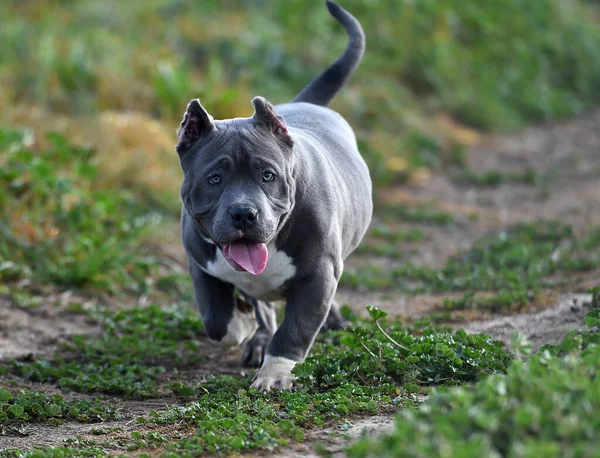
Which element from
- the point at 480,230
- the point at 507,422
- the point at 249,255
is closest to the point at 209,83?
the point at 480,230

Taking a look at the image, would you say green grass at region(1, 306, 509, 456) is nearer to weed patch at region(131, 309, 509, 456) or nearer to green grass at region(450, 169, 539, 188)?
weed patch at region(131, 309, 509, 456)

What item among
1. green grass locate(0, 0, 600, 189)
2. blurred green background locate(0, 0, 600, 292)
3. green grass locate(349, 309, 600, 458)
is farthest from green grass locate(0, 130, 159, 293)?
green grass locate(349, 309, 600, 458)

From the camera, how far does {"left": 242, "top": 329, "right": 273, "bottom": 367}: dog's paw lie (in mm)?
6793

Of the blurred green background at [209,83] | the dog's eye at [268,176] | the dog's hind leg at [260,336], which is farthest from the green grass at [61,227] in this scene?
the dog's eye at [268,176]

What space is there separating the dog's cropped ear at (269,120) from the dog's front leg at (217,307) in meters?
1.06

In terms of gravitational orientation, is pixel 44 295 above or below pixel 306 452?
below

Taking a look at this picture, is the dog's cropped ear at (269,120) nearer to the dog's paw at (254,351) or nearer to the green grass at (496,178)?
the dog's paw at (254,351)

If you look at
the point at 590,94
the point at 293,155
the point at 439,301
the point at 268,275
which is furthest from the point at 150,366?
the point at 590,94

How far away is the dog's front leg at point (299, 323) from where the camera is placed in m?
5.81

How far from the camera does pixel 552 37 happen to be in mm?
18547

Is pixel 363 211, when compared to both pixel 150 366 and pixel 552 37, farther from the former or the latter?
pixel 552 37

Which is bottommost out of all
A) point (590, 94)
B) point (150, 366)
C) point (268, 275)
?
point (590, 94)

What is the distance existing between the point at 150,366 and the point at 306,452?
2602 mm

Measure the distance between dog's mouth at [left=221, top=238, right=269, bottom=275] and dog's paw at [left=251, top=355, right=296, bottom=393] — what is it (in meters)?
0.57
